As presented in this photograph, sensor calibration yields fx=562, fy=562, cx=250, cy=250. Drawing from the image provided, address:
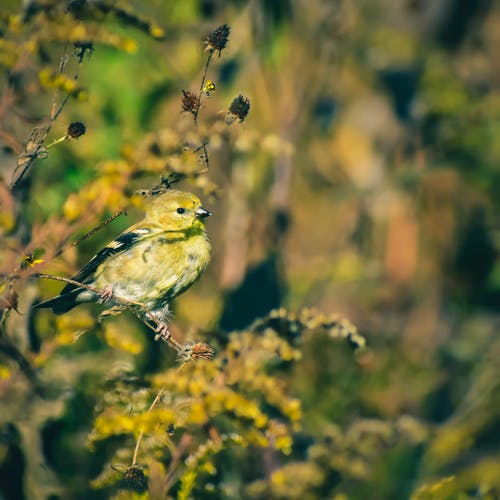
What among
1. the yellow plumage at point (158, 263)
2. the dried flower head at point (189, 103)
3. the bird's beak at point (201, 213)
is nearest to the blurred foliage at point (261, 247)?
the dried flower head at point (189, 103)

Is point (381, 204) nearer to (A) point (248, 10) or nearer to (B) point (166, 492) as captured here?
(A) point (248, 10)

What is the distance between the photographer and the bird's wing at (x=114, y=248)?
181 cm

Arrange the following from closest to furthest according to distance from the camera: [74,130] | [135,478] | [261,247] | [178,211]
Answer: [74,130] < [135,478] < [178,211] < [261,247]

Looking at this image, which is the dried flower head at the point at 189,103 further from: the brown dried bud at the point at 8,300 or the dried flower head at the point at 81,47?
the brown dried bud at the point at 8,300

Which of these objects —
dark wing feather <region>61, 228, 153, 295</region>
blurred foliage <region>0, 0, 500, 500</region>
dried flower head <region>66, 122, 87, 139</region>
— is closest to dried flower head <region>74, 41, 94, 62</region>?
blurred foliage <region>0, 0, 500, 500</region>

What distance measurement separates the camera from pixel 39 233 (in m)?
1.18

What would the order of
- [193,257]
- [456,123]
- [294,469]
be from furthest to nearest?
[456,123] < [193,257] < [294,469]

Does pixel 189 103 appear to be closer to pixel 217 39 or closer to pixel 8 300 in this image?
pixel 217 39

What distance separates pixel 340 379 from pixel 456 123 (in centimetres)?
146

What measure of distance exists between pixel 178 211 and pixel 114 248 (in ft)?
1.44

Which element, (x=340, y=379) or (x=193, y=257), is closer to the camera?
(x=193, y=257)

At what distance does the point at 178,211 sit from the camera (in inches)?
88.9

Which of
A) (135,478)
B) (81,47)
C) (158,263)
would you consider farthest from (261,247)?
(81,47)

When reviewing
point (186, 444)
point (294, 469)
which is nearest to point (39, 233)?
point (186, 444)
